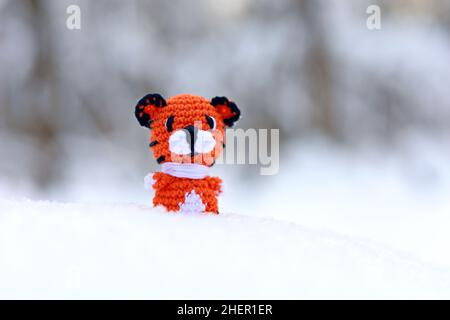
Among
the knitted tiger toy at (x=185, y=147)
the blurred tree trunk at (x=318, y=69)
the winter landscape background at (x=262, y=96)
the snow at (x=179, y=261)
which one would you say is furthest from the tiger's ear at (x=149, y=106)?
the blurred tree trunk at (x=318, y=69)

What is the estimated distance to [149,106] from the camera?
0.53 meters

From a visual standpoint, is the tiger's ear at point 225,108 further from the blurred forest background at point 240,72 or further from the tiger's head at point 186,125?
the blurred forest background at point 240,72

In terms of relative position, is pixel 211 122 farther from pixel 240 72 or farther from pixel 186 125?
pixel 240 72

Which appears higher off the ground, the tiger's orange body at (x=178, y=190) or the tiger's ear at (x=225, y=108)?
the tiger's ear at (x=225, y=108)

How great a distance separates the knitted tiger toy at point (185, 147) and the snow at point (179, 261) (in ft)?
0.19

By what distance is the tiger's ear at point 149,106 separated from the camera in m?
0.53

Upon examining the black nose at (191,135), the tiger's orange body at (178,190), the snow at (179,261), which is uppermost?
the black nose at (191,135)

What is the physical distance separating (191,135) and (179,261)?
0.16m

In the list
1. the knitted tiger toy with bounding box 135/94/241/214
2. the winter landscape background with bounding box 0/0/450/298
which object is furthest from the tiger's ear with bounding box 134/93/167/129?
the winter landscape background with bounding box 0/0/450/298

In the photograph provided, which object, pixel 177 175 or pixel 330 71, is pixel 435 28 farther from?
pixel 177 175

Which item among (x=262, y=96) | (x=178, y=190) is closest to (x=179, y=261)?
(x=178, y=190)

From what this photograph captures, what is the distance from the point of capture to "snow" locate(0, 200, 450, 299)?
0.35 m

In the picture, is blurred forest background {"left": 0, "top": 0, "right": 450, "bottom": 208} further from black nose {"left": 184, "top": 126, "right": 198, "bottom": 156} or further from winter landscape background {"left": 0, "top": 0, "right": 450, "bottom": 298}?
black nose {"left": 184, "top": 126, "right": 198, "bottom": 156}

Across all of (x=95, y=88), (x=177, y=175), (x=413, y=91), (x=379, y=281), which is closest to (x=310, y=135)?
(x=413, y=91)
